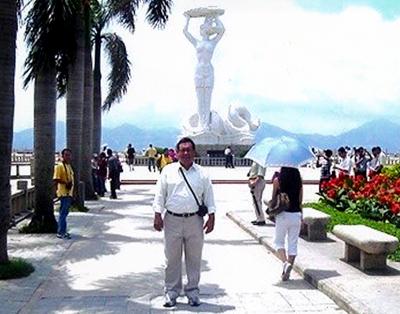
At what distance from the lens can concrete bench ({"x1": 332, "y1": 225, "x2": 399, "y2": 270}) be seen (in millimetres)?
8961

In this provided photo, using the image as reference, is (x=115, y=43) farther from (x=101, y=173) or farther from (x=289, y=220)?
(x=289, y=220)

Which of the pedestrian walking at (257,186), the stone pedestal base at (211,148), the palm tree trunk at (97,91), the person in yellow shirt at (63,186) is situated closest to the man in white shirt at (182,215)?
the person in yellow shirt at (63,186)

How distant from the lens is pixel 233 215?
55.7 feet

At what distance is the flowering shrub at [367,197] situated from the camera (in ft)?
47.3

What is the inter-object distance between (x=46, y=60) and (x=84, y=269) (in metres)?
4.76

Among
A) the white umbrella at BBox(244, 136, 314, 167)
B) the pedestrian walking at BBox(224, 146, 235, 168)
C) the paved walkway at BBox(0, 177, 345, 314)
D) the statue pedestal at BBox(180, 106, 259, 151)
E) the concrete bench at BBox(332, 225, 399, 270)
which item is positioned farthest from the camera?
the statue pedestal at BBox(180, 106, 259, 151)

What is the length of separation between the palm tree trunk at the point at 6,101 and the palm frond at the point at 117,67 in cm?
1793

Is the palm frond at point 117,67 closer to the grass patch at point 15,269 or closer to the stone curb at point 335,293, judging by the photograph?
the grass patch at point 15,269

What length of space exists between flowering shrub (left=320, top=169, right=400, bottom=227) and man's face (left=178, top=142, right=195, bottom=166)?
6774 millimetres

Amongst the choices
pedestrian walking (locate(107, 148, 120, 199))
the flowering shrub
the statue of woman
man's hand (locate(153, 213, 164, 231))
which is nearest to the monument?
the statue of woman

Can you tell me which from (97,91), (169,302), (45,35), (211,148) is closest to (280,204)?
(169,302)

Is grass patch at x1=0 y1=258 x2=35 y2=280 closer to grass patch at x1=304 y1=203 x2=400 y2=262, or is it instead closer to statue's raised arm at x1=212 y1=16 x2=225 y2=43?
grass patch at x1=304 y1=203 x2=400 y2=262

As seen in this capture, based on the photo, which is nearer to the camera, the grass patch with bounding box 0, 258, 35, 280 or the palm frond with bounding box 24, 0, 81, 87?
the grass patch with bounding box 0, 258, 35, 280

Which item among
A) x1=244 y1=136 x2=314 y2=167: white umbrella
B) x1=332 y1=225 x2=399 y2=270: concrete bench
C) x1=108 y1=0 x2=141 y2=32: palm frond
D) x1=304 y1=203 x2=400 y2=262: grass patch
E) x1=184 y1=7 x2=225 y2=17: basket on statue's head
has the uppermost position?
x1=184 y1=7 x2=225 y2=17: basket on statue's head
